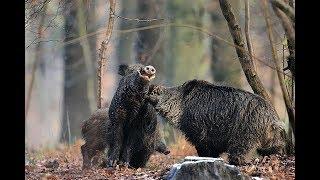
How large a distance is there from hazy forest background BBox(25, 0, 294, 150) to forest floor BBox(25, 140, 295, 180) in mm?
367

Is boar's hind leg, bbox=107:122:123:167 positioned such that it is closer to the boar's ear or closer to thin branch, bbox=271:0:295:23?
the boar's ear

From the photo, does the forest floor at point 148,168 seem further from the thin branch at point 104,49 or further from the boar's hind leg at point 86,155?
the thin branch at point 104,49

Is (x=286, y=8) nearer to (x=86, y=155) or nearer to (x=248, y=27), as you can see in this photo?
(x=248, y=27)

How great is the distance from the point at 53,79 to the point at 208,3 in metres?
→ 8.16

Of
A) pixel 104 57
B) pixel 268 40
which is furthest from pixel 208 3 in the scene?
pixel 268 40

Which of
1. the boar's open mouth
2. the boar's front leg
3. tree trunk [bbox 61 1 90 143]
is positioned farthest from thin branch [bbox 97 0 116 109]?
tree trunk [bbox 61 1 90 143]

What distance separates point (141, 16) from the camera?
45.9 ft

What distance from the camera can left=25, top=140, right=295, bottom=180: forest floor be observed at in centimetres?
808

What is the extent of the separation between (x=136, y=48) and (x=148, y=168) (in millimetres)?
5405

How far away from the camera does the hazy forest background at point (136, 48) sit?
9555 mm

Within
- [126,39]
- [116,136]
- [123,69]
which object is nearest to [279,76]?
[123,69]

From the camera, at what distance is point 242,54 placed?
9.20 m
